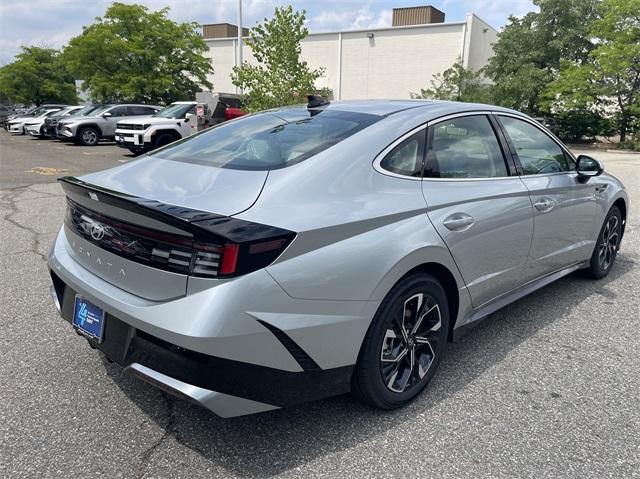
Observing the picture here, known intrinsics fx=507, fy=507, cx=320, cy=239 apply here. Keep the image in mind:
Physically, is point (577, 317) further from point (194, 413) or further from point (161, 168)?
point (161, 168)

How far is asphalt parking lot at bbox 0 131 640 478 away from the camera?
2.31 m

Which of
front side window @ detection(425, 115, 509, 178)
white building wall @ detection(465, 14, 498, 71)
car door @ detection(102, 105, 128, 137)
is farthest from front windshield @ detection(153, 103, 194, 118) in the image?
white building wall @ detection(465, 14, 498, 71)

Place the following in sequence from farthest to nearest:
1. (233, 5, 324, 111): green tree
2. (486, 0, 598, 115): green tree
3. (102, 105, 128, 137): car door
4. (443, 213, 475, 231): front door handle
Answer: (486, 0, 598, 115): green tree, (102, 105, 128, 137): car door, (233, 5, 324, 111): green tree, (443, 213, 475, 231): front door handle

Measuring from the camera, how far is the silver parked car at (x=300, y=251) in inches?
81.7

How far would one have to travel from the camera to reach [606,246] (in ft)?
16.1

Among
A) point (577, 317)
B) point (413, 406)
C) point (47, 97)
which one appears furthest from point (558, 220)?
point (47, 97)

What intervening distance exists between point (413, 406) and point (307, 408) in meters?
0.59

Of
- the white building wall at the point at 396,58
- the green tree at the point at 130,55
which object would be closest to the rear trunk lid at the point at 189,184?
the green tree at the point at 130,55

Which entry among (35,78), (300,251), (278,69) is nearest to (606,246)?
(300,251)

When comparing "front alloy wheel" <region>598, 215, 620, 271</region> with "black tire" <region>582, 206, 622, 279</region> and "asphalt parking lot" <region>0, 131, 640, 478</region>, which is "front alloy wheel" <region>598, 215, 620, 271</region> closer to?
"black tire" <region>582, 206, 622, 279</region>

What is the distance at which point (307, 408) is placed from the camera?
9.00 feet

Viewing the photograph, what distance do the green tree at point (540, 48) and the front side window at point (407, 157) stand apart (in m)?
26.3

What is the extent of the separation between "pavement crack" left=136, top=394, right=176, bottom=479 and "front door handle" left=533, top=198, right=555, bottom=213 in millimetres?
Answer: 2695

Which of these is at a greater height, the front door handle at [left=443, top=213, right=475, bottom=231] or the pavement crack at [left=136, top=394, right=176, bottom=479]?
the front door handle at [left=443, top=213, right=475, bottom=231]
